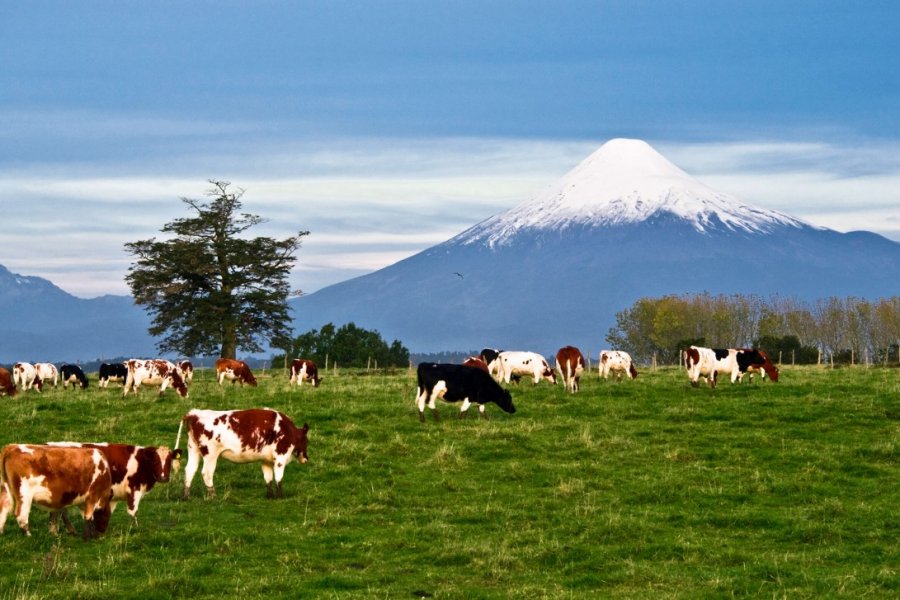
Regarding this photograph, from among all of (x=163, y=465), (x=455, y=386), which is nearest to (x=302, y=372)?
(x=455, y=386)

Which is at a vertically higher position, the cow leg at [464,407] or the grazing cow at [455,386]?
the grazing cow at [455,386]

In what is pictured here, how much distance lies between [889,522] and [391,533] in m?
7.79

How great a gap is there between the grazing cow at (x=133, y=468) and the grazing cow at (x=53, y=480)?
450 millimetres

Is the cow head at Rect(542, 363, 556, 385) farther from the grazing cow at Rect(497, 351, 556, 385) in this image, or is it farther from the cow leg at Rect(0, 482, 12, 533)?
the cow leg at Rect(0, 482, 12, 533)

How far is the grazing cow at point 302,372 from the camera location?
41.8m

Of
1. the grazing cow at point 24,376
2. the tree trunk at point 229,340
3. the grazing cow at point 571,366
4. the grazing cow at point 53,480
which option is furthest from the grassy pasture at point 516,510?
the tree trunk at point 229,340

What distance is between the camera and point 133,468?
686 inches

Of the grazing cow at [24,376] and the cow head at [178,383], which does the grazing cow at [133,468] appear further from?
the grazing cow at [24,376]

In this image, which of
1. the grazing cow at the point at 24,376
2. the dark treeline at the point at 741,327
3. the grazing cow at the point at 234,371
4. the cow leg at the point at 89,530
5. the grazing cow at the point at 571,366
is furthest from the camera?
the dark treeline at the point at 741,327

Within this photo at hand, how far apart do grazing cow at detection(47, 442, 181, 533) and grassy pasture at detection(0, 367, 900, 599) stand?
0.44m

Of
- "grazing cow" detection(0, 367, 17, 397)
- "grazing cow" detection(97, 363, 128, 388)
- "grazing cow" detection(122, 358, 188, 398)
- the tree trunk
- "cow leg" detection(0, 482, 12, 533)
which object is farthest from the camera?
the tree trunk

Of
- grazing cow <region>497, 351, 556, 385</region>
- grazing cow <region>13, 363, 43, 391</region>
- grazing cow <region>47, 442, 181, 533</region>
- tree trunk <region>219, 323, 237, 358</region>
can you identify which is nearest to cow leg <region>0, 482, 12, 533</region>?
grazing cow <region>47, 442, 181, 533</region>

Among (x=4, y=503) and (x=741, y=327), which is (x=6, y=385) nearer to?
(x=4, y=503)

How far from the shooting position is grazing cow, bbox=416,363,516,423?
91.5 feet
